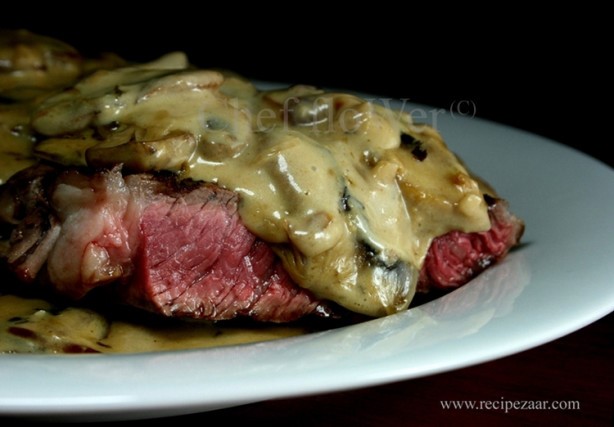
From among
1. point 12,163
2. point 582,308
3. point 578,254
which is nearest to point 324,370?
point 582,308

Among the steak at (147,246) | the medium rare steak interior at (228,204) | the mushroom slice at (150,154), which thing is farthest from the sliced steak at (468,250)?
the mushroom slice at (150,154)

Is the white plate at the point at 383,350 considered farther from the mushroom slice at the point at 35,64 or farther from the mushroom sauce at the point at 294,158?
the mushroom slice at the point at 35,64

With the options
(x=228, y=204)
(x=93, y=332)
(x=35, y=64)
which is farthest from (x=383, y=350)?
(x=35, y=64)

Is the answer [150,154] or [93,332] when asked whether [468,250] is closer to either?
[150,154]

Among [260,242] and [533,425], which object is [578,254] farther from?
[260,242]

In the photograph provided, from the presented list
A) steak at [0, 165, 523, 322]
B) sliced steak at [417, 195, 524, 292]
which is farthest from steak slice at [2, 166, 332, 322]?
sliced steak at [417, 195, 524, 292]

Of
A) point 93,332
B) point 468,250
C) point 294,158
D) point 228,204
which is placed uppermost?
point 294,158
